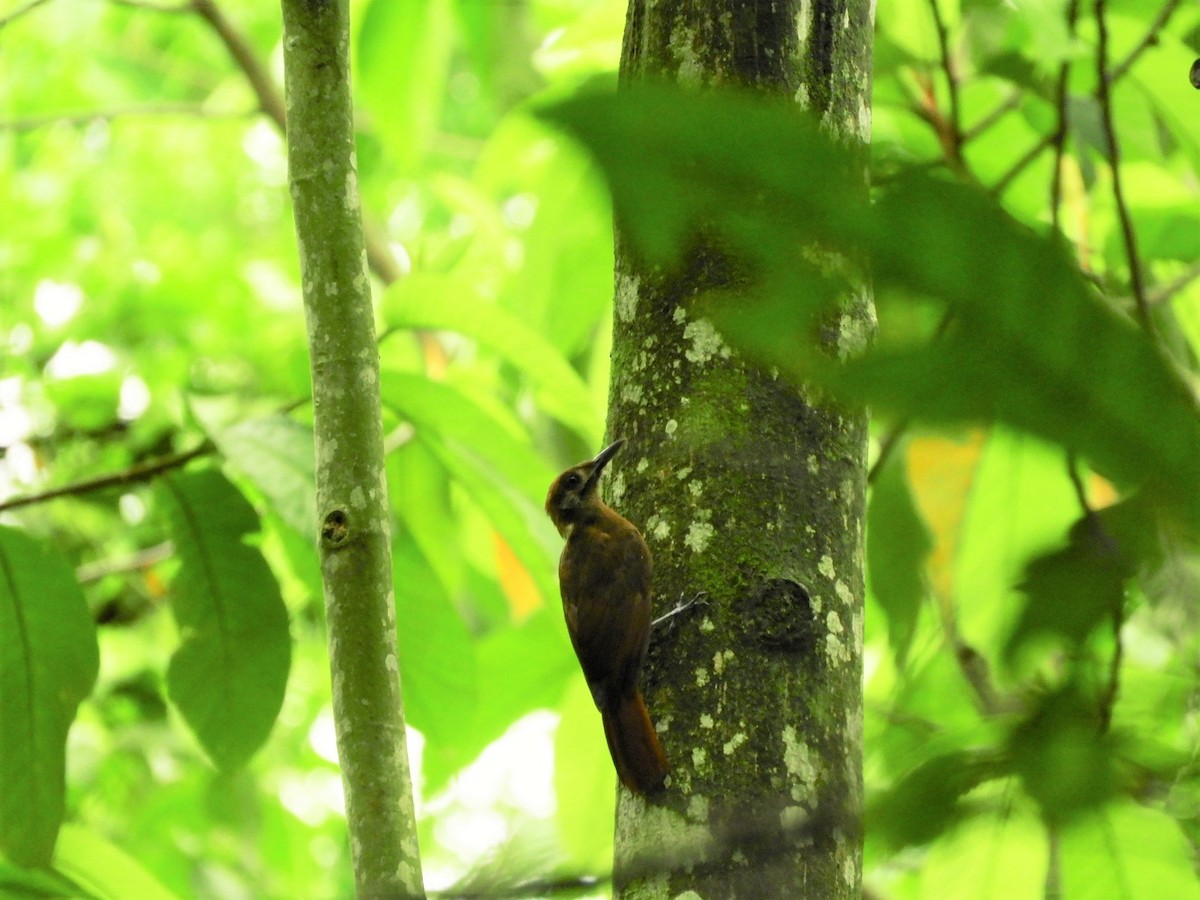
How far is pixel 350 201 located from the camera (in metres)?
1.62

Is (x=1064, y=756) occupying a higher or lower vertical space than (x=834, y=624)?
lower

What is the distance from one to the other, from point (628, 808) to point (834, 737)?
0.26 meters

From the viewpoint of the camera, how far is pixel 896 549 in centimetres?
165

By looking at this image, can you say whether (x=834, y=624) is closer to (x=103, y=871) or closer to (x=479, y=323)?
(x=479, y=323)

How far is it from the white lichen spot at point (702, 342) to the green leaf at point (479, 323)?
0.66m

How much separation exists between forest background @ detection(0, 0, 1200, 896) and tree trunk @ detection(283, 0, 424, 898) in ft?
1.09

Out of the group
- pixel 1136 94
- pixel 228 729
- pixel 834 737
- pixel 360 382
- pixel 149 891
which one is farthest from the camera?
pixel 1136 94

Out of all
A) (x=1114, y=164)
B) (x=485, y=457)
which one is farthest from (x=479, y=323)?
(x=1114, y=164)

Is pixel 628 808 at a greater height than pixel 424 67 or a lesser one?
lesser

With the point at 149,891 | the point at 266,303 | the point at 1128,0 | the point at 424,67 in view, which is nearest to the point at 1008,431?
the point at 149,891

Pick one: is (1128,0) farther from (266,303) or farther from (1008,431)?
(266,303)

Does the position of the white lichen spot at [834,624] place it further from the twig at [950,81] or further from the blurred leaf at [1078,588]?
the blurred leaf at [1078,588]

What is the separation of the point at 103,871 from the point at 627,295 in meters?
1.15

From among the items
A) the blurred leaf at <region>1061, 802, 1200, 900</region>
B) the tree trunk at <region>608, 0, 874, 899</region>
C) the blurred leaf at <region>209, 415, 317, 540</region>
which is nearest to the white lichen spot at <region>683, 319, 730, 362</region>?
the tree trunk at <region>608, 0, 874, 899</region>
